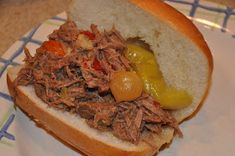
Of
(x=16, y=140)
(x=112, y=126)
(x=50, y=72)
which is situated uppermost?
(x=50, y=72)

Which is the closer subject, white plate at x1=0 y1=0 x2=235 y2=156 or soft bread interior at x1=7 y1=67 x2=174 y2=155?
soft bread interior at x1=7 y1=67 x2=174 y2=155

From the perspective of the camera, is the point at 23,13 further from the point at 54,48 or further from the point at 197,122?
the point at 197,122

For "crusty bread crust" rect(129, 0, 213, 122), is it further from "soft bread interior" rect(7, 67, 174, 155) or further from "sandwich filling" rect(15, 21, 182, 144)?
"soft bread interior" rect(7, 67, 174, 155)

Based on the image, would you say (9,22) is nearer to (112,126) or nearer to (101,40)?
(101,40)

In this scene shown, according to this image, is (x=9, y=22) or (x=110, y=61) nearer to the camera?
(x=110, y=61)

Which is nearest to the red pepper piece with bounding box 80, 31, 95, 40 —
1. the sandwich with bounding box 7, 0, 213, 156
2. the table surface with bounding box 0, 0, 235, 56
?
the sandwich with bounding box 7, 0, 213, 156

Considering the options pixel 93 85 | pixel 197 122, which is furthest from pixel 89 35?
pixel 197 122

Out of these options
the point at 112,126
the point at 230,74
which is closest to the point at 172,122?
the point at 112,126
